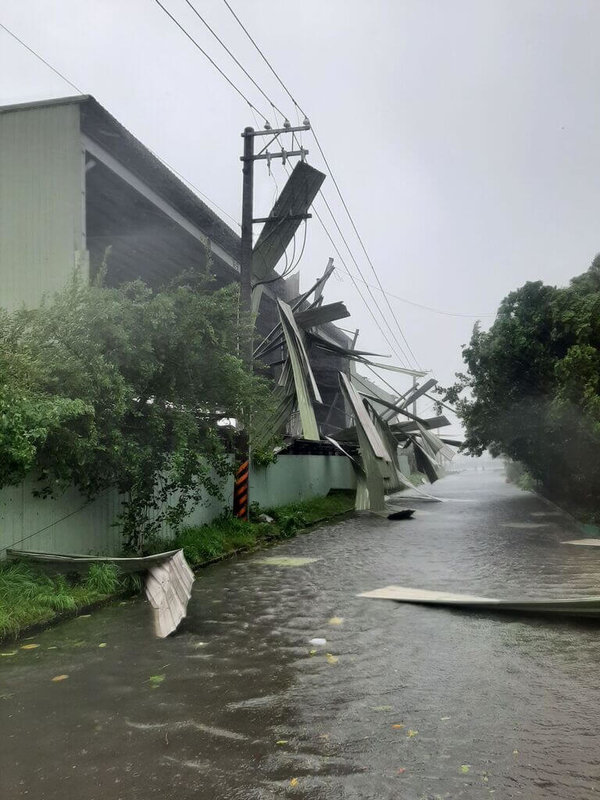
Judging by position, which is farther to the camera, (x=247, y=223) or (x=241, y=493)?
(x=247, y=223)

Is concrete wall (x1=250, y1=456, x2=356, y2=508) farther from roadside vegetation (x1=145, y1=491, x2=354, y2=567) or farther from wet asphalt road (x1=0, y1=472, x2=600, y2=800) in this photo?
wet asphalt road (x1=0, y1=472, x2=600, y2=800)

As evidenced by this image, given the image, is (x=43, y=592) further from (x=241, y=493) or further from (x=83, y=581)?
(x=241, y=493)

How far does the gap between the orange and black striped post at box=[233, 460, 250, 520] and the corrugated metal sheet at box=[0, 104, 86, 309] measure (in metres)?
5.63

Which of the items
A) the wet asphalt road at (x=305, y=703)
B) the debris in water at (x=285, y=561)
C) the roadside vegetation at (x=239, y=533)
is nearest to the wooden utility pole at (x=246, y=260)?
the roadside vegetation at (x=239, y=533)

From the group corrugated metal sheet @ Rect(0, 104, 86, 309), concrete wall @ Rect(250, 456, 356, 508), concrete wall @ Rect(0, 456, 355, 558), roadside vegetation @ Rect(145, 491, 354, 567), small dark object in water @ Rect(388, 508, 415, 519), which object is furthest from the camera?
small dark object in water @ Rect(388, 508, 415, 519)

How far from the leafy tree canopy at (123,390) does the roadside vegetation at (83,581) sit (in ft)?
3.19

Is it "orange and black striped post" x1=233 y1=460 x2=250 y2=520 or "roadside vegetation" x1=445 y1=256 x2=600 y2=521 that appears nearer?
"orange and black striped post" x1=233 y1=460 x2=250 y2=520

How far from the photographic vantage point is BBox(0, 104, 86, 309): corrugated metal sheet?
522 inches

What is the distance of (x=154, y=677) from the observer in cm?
548

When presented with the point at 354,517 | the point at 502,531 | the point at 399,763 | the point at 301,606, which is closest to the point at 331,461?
the point at 354,517

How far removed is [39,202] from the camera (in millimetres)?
13492

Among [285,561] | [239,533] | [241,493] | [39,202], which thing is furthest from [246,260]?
[285,561]

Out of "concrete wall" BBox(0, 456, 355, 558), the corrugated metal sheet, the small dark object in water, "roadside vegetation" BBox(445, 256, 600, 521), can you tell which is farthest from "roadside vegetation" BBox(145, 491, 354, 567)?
"roadside vegetation" BBox(445, 256, 600, 521)

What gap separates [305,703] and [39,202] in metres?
11.9
